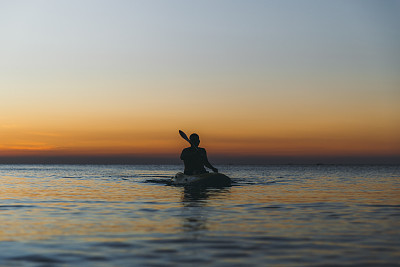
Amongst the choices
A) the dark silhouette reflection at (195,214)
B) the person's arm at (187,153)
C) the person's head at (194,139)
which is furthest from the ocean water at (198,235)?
the person's arm at (187,153)

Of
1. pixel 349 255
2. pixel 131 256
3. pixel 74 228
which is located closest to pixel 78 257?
pixel 131 256

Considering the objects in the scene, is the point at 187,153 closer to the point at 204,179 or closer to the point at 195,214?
the point at 204,179

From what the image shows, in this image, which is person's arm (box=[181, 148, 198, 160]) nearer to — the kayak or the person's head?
the person's head

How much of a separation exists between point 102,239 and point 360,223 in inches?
258

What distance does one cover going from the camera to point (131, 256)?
314 inches

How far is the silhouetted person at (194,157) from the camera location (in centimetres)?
2553

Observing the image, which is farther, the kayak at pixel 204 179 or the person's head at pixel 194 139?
the kayak at pixel 204 179

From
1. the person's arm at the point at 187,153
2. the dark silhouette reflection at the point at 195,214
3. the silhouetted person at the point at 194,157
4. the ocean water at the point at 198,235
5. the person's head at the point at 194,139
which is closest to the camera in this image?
the ocean water at the point at 198,235

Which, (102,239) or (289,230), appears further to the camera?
(289,230)

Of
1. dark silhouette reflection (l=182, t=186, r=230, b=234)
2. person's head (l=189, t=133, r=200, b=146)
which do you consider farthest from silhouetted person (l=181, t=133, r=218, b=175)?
dark silhouette reflection (l=182, t=186, r=230, b=234)

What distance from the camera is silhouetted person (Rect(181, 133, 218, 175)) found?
25531 mm

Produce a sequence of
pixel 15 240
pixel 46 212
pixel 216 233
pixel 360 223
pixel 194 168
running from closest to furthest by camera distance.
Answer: pixel 15 240 < pixel 216 233 < pixel 360 223 < pixel 46 212 < pixel 194 168

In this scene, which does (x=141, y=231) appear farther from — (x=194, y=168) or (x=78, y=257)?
(x=194, y=168)

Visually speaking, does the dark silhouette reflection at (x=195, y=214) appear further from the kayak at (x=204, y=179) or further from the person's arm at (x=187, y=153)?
the person's arm at (x=187, y=153)
